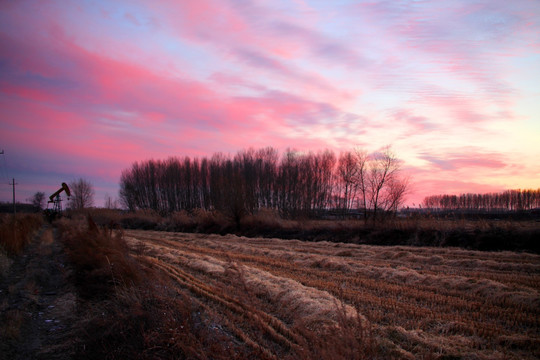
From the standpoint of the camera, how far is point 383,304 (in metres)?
6.91

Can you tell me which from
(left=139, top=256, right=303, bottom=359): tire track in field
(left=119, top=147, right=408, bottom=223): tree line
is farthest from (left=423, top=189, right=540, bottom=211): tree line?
(left=139, top=256, right=303, bottom=359): tire track in field

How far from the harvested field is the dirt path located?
102 inches

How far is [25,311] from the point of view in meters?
7.86

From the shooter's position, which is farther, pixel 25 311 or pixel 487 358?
pixel 25 311

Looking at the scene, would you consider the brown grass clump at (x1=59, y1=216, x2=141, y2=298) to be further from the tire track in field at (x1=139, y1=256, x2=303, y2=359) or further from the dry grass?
the tire track in field at (x1=139, y1=256, x2=303, y2=359)

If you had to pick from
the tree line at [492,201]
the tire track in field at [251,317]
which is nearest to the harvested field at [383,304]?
the tire track in field at [251,317]

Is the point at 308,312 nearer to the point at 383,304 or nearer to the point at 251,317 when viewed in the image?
the point at 251,317

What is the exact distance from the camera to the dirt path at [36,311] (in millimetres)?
6047

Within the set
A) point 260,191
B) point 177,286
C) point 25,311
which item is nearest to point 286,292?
point 177,286

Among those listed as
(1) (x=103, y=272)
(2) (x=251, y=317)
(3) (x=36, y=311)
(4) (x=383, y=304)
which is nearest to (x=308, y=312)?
(2) (x=251, y=317)

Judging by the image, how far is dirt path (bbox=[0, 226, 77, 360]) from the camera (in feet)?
19.8

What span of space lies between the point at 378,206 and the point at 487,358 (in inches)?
881

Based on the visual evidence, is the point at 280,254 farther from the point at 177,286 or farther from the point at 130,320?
the point at 130,320

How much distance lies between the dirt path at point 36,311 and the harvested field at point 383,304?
8.53 feet
